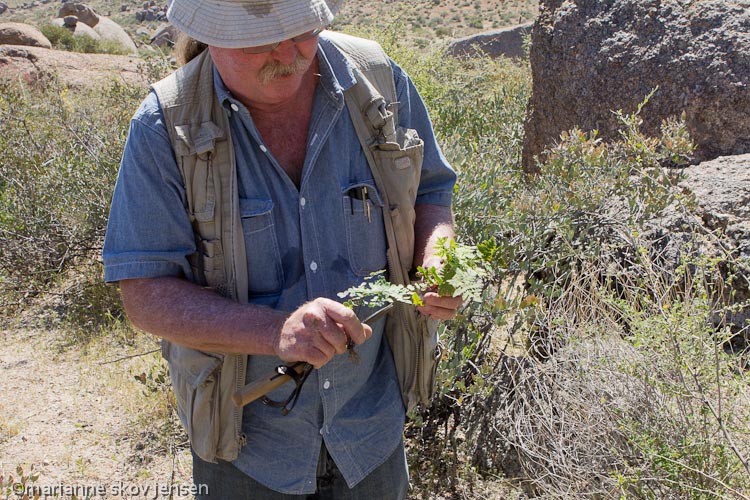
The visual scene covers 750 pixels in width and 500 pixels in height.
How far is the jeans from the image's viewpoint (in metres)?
1.95

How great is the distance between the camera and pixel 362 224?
195cm

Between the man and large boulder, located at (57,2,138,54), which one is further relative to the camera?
large boulder, located at (57,2,138,54)

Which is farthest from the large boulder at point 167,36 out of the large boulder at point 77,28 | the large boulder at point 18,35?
the large boulder at point 18,35

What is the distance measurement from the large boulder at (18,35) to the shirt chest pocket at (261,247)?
17.3 meters

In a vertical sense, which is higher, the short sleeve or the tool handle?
the short sleeve

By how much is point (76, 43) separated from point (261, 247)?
2351 centimetres

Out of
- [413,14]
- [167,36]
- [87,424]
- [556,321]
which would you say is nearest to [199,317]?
[556,321]

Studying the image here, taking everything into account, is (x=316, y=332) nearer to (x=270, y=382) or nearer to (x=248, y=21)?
(x=270, y=382)

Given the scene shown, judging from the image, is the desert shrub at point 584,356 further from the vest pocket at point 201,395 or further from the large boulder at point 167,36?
the large boulder at point 167,36

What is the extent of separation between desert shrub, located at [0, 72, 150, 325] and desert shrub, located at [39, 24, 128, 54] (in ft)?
60.4

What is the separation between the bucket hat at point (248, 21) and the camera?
1.67m

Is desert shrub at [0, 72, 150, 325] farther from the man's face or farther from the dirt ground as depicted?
the man's face

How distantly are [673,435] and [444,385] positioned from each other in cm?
86

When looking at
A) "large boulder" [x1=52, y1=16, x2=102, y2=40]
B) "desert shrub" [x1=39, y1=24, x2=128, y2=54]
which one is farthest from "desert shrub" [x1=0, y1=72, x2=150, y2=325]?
"large boulder" [x1=52, y1=16, x2=102, y2=40]
